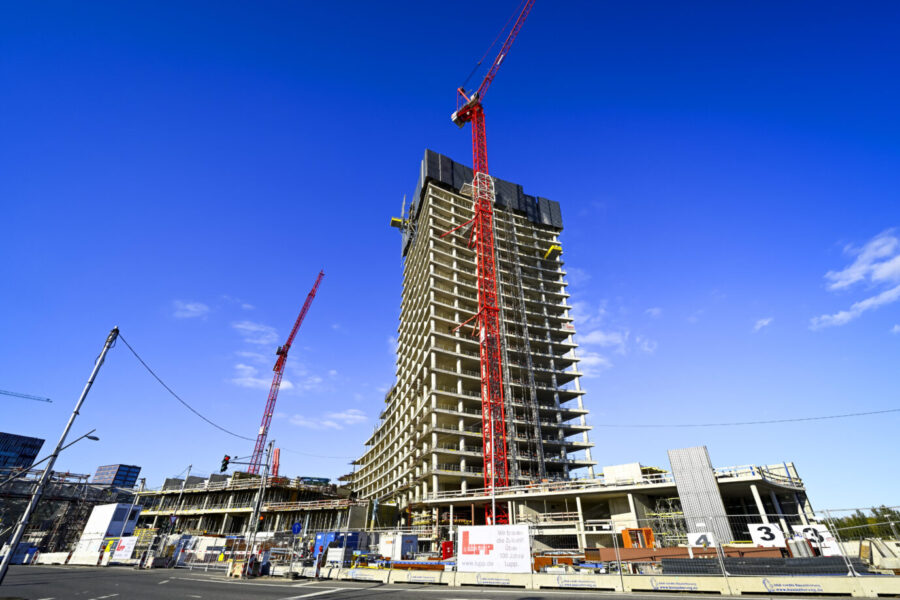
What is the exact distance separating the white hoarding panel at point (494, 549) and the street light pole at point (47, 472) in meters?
17.4

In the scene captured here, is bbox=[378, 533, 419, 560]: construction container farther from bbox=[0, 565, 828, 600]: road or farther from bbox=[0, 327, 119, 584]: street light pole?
bbox=[0, 327, 119, 584]: street light pole

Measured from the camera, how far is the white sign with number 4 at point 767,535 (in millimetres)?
22641

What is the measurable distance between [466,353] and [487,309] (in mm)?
9412

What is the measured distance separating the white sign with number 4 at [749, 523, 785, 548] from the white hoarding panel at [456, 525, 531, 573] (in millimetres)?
13673

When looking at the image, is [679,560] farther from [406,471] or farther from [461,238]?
[461,238]

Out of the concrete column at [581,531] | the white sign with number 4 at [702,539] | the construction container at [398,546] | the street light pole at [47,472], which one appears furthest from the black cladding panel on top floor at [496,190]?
the street light pole at [47,472]

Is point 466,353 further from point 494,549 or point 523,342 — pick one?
point 494,549

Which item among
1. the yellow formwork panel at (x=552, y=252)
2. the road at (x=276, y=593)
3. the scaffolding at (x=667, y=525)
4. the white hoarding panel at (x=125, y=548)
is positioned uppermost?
the yellow formwork panel at (x=552, y=252)

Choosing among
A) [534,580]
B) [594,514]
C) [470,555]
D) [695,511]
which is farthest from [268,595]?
[594,514]

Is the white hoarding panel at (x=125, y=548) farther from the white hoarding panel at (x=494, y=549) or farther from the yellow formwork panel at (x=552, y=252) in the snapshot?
the yellow formwork panel at (x=552, y=252)

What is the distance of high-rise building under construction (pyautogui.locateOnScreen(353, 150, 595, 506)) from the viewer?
59.2m

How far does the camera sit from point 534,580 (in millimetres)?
18578

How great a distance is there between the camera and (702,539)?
26500 mm

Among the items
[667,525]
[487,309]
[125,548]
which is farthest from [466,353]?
[125,548]
